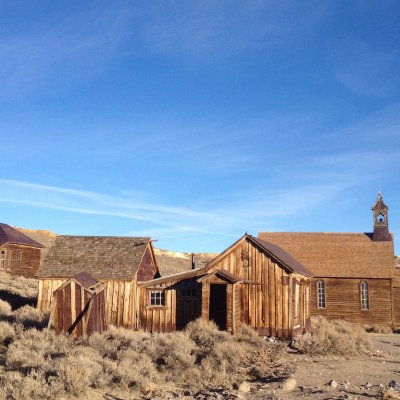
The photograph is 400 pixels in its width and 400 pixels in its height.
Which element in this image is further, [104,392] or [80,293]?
[80,293]

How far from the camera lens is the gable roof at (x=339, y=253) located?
32.4 m

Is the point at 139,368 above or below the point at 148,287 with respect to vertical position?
below

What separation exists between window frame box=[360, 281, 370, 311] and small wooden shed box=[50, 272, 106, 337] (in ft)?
63.1

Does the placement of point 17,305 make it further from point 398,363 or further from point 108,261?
point 398,363

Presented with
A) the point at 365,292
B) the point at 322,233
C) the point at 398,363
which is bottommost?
the point at 398,363

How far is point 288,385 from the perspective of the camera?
12797 mm

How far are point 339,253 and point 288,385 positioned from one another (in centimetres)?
2259

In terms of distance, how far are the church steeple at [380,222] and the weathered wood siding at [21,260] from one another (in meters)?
28.5

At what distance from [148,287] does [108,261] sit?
8.91 feet

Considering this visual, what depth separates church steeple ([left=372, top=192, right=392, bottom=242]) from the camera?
115ft

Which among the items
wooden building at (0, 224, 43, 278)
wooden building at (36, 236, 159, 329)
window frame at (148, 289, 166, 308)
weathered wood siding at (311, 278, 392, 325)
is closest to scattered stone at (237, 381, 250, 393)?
window frame at (148, 289, 166, 308)

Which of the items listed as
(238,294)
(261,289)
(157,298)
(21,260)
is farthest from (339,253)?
(21,260)

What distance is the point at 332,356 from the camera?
17.6 meters

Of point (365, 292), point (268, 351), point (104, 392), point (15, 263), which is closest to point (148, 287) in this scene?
point (268, 351)
